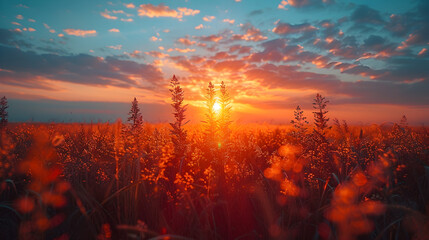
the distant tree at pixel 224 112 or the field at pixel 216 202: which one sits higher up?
the distant tree at pixel 224 112

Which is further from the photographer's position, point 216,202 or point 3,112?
point 3,112

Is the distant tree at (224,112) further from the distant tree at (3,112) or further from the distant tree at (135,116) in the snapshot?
the distant tree at (3,112)

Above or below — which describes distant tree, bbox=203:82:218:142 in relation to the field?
above

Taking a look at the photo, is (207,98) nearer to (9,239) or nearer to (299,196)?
(299,196)

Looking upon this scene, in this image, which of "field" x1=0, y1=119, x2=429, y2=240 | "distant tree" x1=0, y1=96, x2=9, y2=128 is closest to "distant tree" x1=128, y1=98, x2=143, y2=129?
"field" x1=0, y1=119, x2=429, y2=240

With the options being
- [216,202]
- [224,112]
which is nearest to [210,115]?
[224,112]

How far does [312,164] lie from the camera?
413 cm

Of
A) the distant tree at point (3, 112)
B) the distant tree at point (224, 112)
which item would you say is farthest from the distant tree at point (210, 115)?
the distant tree at point (3, 112)

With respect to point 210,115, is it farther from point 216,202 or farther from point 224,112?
point 216,202

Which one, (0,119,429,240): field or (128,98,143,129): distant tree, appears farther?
(128,98,143,129): distant tree

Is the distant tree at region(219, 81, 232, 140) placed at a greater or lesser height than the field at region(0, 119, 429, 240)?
greater

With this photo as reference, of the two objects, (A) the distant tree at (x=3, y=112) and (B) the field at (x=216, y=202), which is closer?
(B) the field at (x=216, y=202)

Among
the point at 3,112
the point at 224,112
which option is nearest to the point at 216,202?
the point at 224,112

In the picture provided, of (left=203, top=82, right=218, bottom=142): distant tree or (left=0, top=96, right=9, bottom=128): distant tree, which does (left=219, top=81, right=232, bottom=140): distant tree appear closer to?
(left=203, top=82, right=218, bottom=142): distant tree
